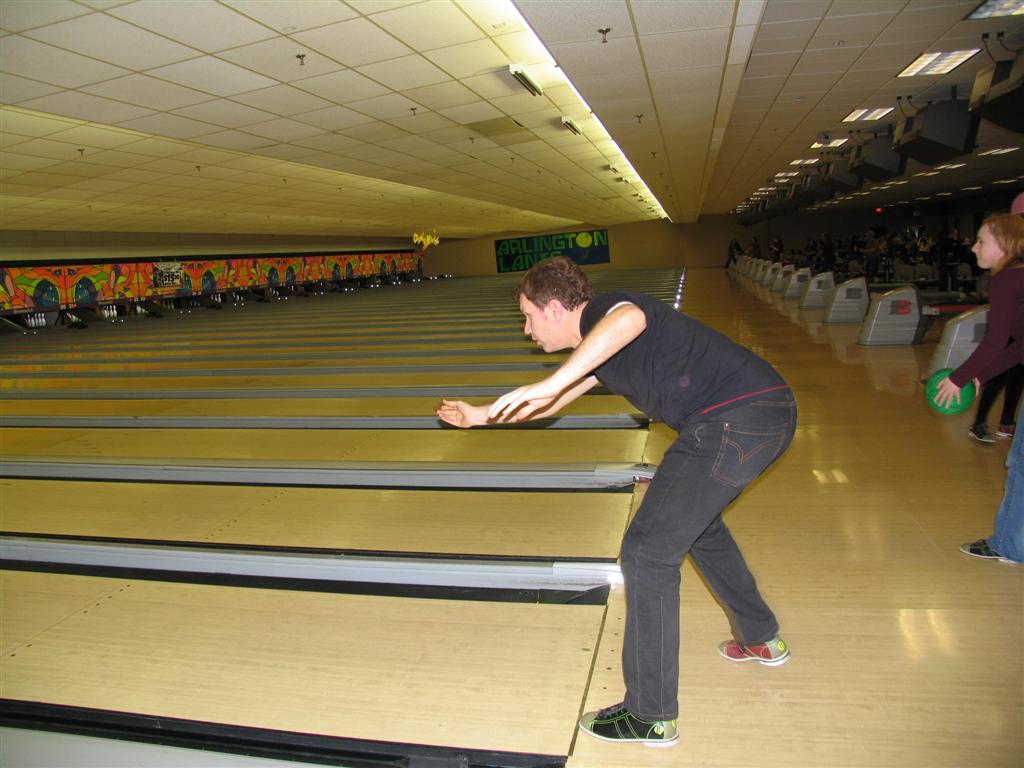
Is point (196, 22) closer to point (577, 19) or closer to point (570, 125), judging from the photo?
point (577, 19)

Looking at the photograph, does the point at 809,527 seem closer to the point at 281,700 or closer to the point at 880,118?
the point at 281,700

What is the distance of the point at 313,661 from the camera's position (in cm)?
205

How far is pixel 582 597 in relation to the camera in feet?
7.66

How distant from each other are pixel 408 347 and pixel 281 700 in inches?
269

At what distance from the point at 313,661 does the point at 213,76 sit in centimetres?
549

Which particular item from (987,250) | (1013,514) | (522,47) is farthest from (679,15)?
(1013,514)

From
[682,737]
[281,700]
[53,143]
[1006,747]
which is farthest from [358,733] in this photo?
[53,143]

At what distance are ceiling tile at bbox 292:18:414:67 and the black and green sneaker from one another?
4930 millimetres

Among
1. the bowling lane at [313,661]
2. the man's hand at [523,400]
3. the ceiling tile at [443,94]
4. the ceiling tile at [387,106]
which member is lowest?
the bowling lane at [313,661]

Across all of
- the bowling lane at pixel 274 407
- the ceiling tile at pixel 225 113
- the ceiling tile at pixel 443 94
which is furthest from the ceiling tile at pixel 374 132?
the bowling lane at pixel 274 407

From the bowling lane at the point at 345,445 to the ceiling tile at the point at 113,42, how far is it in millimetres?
2750

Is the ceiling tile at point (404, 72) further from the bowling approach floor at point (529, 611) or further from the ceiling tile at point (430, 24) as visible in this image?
the bowling approach floor at point (529, 611)

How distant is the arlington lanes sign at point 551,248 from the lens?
1326 inches

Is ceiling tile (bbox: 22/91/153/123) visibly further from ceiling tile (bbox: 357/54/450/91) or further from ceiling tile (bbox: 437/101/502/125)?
ceiling tile (bbox: 437/101/502/125)
